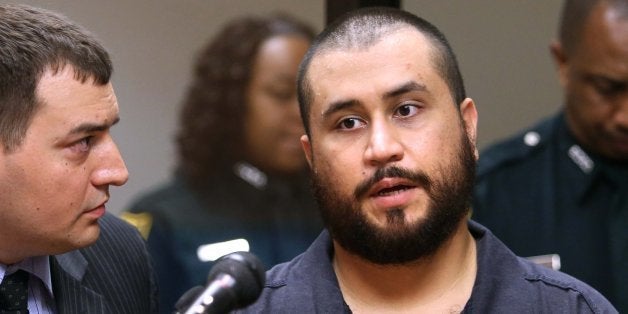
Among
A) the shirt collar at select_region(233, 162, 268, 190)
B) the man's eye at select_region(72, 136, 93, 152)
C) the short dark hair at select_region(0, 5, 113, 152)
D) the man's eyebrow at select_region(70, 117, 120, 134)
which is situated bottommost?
the shirt collar at select_region(233, 162, 268, 190)

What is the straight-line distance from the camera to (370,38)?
7.13 ft

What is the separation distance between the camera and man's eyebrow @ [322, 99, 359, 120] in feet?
6.95

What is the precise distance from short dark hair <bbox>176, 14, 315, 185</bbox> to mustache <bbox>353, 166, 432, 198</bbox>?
104 cm

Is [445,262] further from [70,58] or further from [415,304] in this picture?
[70,58]

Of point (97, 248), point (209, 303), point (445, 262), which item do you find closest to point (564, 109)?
point (445, 262)

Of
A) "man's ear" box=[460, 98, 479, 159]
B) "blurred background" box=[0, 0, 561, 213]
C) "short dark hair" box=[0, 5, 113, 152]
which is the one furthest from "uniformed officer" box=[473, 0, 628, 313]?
"short dark hair" box=[0, 5, 113, 152]

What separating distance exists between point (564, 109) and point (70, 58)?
1.38m

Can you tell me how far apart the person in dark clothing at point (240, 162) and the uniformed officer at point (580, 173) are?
0.52 m

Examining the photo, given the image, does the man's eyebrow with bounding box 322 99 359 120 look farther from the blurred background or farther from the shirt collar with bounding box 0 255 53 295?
the blurred background

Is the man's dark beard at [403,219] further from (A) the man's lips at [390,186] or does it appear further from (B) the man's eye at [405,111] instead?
(B) the man's eye at [405,111]

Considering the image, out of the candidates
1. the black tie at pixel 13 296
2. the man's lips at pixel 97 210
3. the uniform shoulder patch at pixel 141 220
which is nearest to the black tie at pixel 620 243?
the uniform shoulder patch at pixel 141 220

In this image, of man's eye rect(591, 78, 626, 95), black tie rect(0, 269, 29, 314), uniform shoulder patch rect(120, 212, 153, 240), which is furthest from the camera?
uniform shoulder patch rect(120, 212, 153, 240)

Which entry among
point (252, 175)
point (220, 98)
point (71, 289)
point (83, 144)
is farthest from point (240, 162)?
point (83, 144)

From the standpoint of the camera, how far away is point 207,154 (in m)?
3.10
